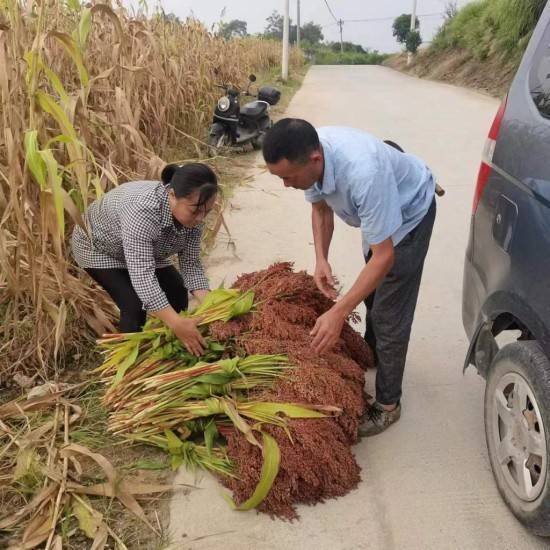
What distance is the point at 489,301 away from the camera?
88.5 inches

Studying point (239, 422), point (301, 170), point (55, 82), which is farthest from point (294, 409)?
Result: point (55, 82)

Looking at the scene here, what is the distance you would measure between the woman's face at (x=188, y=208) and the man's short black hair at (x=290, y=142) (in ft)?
1.84

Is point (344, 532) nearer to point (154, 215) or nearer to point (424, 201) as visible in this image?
point (424, 201)

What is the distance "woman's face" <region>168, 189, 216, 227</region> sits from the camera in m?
2.47

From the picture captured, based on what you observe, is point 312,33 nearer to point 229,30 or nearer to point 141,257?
point 229,30

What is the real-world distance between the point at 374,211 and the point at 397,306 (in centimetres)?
64

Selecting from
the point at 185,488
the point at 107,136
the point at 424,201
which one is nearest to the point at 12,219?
the point at 107,136

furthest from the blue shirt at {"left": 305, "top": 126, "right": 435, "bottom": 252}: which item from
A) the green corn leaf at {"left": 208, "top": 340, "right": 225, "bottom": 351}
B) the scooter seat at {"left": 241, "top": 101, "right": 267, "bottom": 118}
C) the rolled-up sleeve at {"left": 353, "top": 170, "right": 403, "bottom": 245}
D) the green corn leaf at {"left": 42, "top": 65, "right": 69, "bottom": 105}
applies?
the scooter seat at {"left": 241, "top": 101, "right": 267, "bottom": 118}

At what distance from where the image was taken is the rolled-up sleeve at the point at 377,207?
2012mm

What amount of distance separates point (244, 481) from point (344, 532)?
43cm

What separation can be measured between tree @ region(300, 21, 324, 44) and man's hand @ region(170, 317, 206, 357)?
273 feet

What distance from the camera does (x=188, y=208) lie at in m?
2.50

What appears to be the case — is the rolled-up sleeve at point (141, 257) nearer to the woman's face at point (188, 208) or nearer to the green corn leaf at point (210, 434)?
the woman's face at point (188, 208)

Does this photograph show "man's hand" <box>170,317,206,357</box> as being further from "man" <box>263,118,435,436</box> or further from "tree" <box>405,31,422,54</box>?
"tree" <box>405,31,422,54</box>
